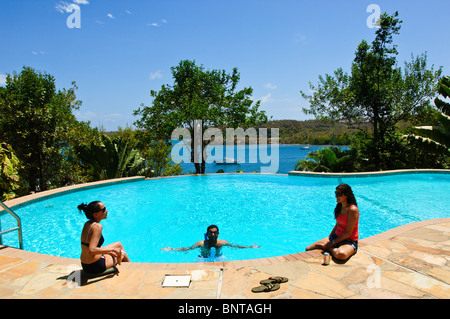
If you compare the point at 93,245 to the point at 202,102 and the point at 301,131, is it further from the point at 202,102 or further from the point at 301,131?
the point at 301,131

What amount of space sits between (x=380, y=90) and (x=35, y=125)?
19627 millimetres

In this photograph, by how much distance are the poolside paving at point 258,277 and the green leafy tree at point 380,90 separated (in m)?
14.4

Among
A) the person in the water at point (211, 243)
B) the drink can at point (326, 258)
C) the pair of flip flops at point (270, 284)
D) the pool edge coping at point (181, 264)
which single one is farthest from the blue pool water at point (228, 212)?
the pair of flip flops at point (270, 284)

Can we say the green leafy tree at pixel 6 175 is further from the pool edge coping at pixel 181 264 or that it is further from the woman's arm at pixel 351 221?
the woman's arm at pixel 351 221

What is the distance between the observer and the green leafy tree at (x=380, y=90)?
17.6m

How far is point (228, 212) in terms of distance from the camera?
978cm

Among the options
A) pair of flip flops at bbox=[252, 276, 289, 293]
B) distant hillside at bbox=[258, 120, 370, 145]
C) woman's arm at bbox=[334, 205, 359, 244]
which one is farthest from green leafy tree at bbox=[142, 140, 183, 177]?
distant hillside at bbox=[258, 120, 370, 145]

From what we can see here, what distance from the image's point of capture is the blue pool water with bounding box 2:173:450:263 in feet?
23.8

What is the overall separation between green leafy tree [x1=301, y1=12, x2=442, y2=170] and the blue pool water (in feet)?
15.7

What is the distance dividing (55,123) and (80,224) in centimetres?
652

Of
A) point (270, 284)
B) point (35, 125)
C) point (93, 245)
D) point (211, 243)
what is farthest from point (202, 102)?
point (270, 284)

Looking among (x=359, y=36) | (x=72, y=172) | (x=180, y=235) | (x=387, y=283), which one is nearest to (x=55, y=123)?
(x=72, y=172)

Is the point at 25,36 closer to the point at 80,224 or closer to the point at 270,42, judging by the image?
the point at 80,224

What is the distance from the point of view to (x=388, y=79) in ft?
60.8
